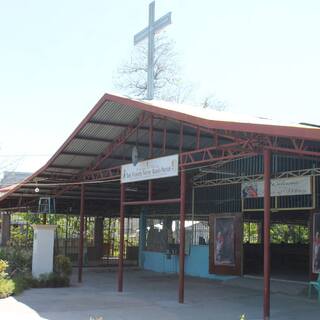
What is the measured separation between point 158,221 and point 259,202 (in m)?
7.61

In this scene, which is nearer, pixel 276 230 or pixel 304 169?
pixel 304 169

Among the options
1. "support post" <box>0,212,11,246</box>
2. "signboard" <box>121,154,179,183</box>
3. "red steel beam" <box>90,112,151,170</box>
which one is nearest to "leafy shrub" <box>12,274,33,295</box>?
"signboard" <box>121,154,179,183</box>

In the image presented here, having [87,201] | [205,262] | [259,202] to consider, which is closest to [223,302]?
[259,202]

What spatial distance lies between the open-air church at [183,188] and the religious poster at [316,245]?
32 mm

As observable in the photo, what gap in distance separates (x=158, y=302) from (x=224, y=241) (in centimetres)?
676

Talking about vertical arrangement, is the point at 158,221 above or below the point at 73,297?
above

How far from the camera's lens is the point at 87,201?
93.1ft

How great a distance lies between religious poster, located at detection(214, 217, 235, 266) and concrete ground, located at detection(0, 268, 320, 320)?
98cm

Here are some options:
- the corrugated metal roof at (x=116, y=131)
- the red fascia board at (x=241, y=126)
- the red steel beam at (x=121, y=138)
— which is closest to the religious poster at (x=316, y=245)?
the corrugated metal roof at (x=116, y=131)

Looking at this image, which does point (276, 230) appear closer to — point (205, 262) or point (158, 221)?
point (158, 221)

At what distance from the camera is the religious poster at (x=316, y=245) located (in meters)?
17.1

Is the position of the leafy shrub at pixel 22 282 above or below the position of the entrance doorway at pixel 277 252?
below

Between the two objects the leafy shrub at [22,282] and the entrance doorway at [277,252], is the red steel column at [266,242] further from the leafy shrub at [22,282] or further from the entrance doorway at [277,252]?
the entrance doorway at [277,252]

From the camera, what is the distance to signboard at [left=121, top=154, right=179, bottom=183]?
14602 mm
